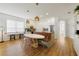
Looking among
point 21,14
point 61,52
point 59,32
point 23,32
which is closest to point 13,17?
point 21,14

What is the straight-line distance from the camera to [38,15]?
3652 millimetres

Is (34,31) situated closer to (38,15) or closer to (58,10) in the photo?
(38,15)

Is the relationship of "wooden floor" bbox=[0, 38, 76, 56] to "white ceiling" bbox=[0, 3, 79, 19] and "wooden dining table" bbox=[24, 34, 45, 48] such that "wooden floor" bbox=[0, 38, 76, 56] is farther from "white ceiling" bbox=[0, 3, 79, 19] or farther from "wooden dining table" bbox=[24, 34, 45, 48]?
"white ceiling" bbox=[0, 3, 79, 19]

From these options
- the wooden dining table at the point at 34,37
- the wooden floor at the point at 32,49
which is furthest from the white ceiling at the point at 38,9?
the wooden floor at the point at 32,49

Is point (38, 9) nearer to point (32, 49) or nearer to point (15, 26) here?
point (15, 26)

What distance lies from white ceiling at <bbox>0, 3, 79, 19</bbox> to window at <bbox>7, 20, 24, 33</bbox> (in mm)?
261

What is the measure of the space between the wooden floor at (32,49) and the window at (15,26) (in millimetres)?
365

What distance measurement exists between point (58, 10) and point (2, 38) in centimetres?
Result: 202

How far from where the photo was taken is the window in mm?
3824

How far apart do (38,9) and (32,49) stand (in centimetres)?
130

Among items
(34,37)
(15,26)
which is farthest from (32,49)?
(15,26)

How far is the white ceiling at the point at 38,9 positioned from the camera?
11.4 ft

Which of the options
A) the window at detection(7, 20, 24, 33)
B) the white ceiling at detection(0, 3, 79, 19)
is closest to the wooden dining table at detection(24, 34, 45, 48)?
the window at detection(7, 20, 24, 33)

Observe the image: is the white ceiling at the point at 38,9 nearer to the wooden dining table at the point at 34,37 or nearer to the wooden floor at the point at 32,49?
the wooden dining table at the point at 34,37
